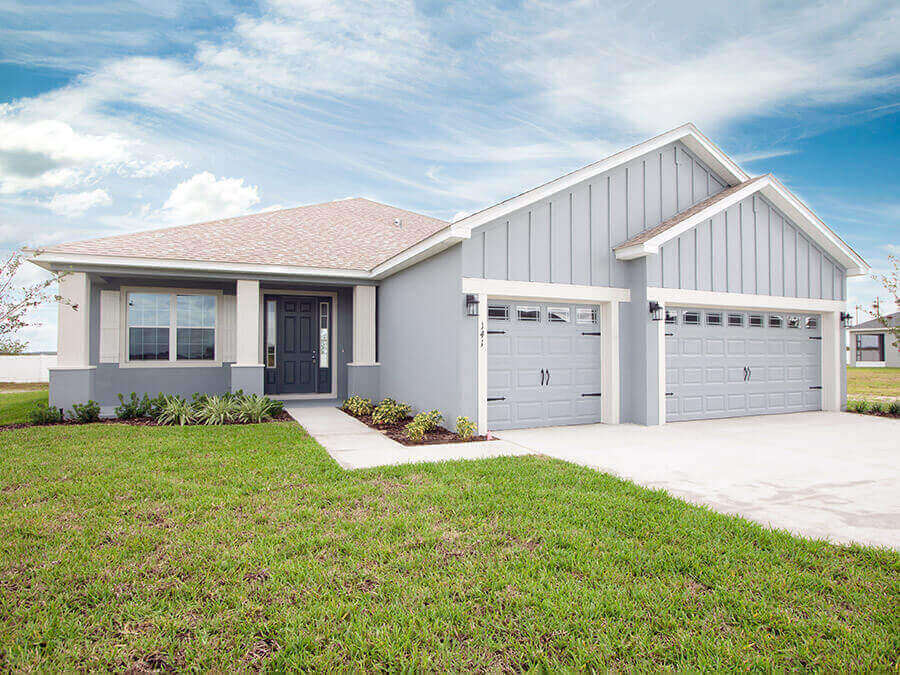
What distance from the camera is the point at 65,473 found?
17.5ft

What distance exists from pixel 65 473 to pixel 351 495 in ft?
11.1

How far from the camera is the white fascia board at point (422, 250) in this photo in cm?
748

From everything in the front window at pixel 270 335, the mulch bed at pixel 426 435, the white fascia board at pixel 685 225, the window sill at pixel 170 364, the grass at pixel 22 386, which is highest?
the white fascia board at pixel 685 225

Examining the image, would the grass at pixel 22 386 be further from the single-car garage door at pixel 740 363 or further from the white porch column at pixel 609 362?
the single-car garage door at pixel 740 363

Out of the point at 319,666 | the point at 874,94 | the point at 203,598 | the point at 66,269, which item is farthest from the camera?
the point at 874,94

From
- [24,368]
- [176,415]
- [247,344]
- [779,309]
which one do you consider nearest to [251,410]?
[176,415]

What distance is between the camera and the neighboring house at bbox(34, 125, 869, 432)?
27.0 feet

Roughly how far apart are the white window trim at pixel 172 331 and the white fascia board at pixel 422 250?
4.06 m

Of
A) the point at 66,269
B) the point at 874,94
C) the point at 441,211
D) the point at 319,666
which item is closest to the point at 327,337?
the point at 66,269

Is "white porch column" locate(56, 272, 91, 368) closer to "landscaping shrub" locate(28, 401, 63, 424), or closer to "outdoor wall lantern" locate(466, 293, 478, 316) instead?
"landscaping shrub" locate(28, 401, 63, 424)

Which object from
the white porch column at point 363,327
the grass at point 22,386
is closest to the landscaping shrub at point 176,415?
the white porch column at point 363,327

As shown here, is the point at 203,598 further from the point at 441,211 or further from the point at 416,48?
the point at 441,211

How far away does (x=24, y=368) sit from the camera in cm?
2055

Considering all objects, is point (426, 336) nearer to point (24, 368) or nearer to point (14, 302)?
point (14, 302)
